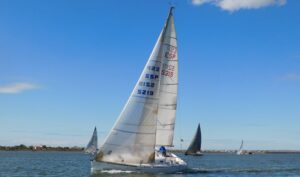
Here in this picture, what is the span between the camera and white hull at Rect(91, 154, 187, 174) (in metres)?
45.1

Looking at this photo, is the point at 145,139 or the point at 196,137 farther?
the point at 196,137

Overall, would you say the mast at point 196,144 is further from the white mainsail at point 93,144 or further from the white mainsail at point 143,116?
the white mainsail at point 143,116

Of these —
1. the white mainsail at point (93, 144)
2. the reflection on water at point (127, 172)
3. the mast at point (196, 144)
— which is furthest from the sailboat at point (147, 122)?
the mast at point (196, 144)

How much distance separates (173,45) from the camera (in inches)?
1950

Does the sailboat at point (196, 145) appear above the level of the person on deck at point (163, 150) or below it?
above

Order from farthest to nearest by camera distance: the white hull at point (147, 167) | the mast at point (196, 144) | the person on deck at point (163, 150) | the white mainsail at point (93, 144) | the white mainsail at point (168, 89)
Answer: the mast at point (196, 144), the white mainsail at point (93, 144), the person on deck at point (163, 150), the white mainsail at point (168, 89), the white hull at point (147, 167)

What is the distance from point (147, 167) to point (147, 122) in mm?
4065

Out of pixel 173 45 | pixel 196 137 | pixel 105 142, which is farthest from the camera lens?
pixel 196 137

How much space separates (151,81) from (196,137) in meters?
97.1

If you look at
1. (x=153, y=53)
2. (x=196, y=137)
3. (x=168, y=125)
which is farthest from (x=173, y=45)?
(x=196, y=137)

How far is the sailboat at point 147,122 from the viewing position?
45625 millimetres

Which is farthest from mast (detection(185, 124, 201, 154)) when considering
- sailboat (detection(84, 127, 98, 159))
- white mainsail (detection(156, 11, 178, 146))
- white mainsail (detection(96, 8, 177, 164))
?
white mainsail (detection(96, 8, 177, 164))

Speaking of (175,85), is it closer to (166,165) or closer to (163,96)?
(163,96)

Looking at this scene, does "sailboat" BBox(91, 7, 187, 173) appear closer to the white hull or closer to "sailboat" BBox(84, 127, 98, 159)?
the white hull
